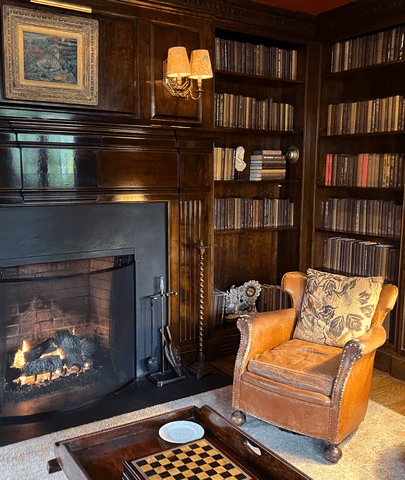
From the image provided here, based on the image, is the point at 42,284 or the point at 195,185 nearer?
the point at 42,284

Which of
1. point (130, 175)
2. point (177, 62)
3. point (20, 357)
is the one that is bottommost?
point (20, 357)

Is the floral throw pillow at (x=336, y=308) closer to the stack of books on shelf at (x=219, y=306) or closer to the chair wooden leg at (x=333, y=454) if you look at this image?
the chair wooden leg at (x=333, y=454)

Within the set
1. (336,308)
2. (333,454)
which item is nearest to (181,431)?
(333,454)

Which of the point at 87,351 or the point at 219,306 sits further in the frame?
the point at 219,306

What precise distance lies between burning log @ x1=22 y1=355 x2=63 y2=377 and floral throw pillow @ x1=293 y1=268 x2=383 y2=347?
4.99ft

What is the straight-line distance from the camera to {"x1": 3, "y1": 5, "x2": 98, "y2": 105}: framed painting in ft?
8.91

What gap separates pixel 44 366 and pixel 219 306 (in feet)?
4.75

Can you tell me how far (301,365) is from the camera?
2.66 m

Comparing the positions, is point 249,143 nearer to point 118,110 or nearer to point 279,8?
point 279,8

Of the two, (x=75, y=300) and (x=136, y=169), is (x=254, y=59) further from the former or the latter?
(x=75, y=300)

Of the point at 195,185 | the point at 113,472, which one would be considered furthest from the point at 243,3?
the point at 113,472

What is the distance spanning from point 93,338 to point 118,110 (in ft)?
4.93

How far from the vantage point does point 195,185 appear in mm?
3502

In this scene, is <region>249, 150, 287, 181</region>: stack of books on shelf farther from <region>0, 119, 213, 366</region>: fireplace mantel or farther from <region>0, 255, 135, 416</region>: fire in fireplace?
<region>0, 255, 135, 416</region>: fire in fireplace
